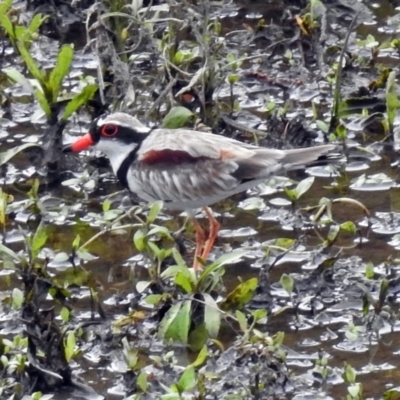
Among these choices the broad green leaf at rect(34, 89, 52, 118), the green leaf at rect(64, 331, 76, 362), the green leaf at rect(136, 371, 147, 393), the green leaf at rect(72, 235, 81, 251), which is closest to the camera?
the green leaf at rect(136, 371, 147, 393)

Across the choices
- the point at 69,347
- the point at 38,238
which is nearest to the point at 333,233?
the point at 38,238

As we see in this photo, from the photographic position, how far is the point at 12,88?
9.69 meters

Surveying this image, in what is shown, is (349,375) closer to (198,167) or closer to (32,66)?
(198,167)

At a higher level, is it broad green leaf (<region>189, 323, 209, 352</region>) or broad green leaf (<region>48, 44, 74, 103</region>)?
broad green leaf (<region>48, 44, 74, 103</region>)

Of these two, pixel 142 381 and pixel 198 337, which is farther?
pixel 198 337

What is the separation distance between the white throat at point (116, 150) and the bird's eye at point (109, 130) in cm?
4

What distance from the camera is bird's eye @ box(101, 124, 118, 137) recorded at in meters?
7.67

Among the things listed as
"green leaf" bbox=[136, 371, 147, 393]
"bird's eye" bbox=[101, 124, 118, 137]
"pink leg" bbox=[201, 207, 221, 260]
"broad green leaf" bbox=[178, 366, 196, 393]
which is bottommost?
"pink leg" bbox=[201, 207, 221, 260]

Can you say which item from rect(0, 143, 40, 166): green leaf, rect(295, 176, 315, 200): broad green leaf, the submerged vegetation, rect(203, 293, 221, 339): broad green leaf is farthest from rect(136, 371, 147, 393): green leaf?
rect(0, 143, 40, 166): green leaf

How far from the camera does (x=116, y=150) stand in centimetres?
768

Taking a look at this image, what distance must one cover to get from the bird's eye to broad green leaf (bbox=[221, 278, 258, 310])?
1431 millimetres

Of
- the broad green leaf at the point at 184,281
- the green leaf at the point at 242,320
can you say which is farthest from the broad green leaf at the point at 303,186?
the green leaf at the point at 242,320

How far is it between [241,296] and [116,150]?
1.44 meters

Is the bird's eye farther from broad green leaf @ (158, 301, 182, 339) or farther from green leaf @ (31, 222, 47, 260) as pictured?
broad green leaf @ (158, 301, 182, 339)
